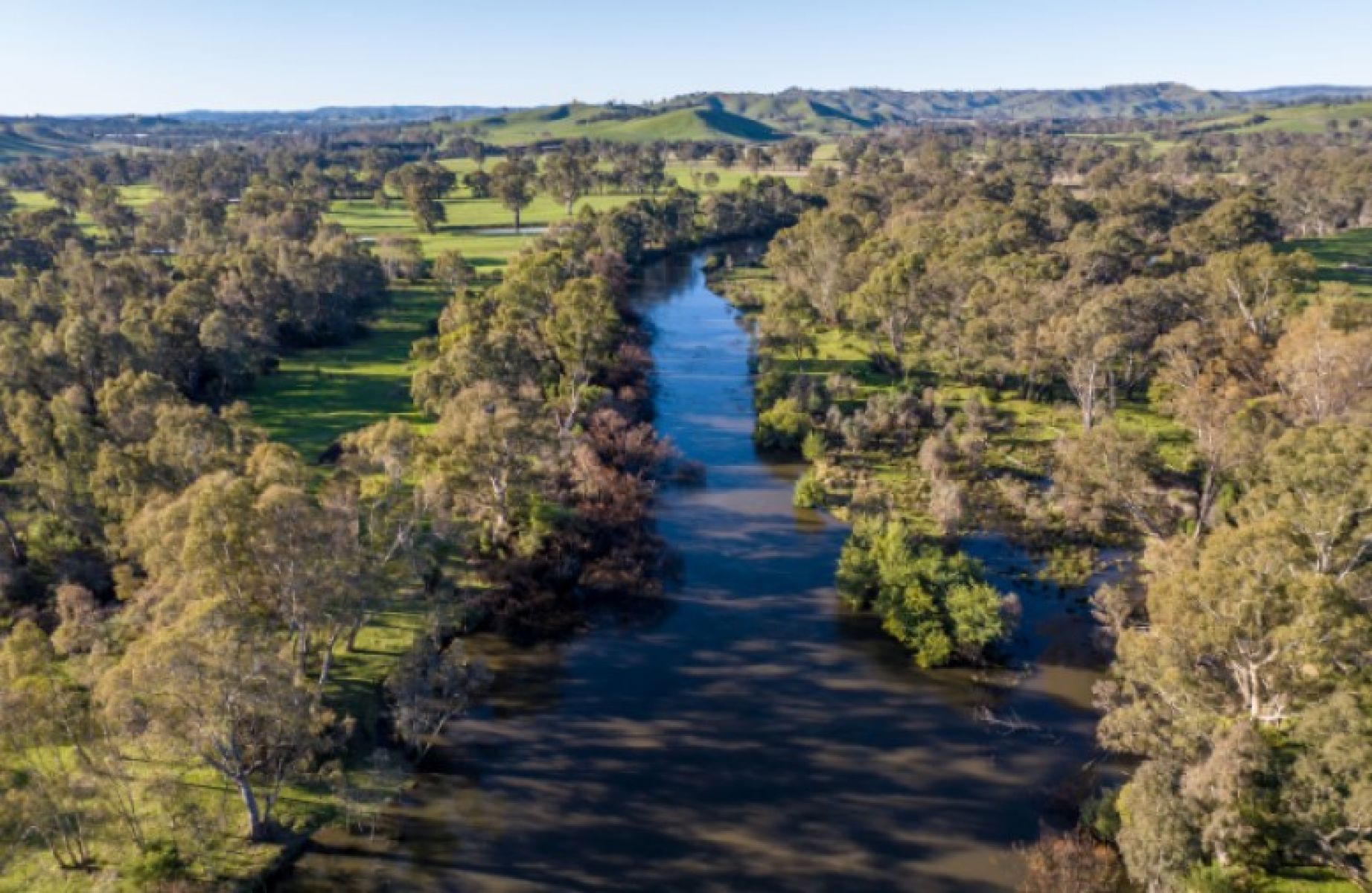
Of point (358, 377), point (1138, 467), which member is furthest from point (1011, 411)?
point (358, 377)

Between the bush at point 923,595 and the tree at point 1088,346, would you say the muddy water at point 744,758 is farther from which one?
the tree at point 1088,346

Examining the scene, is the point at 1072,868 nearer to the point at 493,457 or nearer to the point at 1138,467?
the point at 1138,467

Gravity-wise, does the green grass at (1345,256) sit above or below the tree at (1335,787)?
above

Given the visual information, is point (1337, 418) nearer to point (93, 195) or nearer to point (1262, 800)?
point (1262, 800)

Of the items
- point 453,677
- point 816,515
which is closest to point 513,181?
point 816,515

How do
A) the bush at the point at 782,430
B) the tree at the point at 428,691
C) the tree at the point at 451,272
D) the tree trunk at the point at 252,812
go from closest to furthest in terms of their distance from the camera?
the tree trunk at the point at 252,812 < the tree at the point at 428,691 < the bush at the point at 782,430 < the tree at the point at 451,272

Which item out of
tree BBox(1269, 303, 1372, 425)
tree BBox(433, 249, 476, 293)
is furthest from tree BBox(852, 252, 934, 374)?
tree BBox(433, 249, 476, 293)

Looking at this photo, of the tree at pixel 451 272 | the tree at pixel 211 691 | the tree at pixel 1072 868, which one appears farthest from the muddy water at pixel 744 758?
the tree at pixel 451 272
